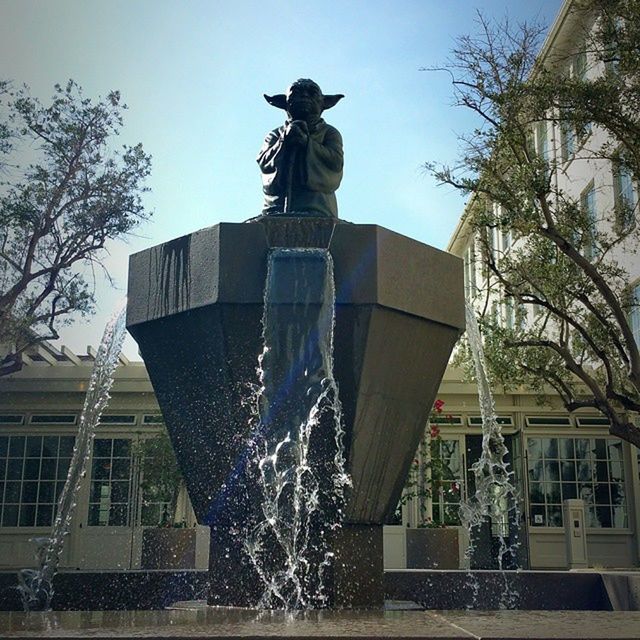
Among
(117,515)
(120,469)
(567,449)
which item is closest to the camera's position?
(117,515)

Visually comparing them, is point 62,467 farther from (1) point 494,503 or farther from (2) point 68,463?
(1) point 494,503

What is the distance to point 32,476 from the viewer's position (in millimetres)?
19750

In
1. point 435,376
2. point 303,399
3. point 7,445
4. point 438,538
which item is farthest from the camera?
point 7,445

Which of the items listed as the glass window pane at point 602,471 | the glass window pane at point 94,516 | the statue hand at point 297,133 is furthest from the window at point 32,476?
the statue hand at point 297,133

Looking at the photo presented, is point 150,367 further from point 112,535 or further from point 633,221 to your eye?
point 112,535

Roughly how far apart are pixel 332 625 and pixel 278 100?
4114mm

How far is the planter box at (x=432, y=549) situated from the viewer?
13.3 meters

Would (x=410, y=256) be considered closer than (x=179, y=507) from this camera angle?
Yes

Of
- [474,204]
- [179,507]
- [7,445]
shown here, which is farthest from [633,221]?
[7,445]

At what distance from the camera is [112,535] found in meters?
18.6

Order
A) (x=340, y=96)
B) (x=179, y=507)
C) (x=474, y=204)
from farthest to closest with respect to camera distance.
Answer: (x=179, y=507)
(x=474, y=204)
(x=340, y=96)

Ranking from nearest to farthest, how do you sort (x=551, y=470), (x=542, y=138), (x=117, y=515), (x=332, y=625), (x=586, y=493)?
(x=332, y=625), (x=117, y=515), (x=586, y=493), (x=551, y=470), (x=542, y=138)

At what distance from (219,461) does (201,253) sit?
122 cm

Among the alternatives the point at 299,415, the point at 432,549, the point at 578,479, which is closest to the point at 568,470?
the point at 578,479
